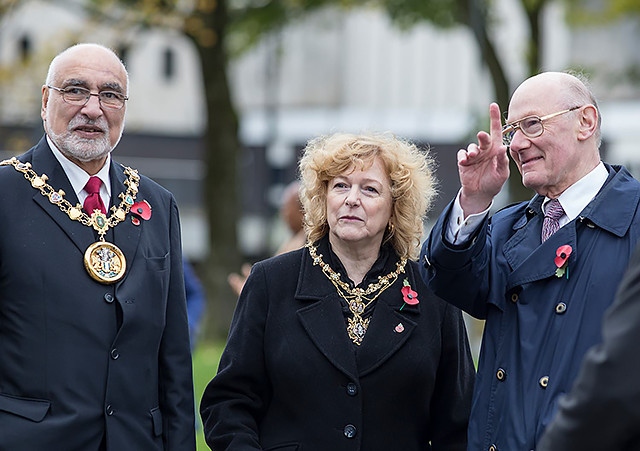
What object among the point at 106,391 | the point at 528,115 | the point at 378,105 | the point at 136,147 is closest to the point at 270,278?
the point at 106,391

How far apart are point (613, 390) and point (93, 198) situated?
8.86 feet

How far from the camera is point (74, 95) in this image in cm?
473

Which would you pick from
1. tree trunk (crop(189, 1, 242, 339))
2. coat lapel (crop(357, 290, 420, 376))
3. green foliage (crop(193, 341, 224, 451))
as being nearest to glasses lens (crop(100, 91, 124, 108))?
coat lapel (crop(357, 290, 420, 376))

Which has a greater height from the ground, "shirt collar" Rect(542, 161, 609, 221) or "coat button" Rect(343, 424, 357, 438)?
"shirt collar" Rect(542, 161, 609, 221)

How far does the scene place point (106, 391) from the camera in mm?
4582

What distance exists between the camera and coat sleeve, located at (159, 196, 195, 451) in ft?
15.8

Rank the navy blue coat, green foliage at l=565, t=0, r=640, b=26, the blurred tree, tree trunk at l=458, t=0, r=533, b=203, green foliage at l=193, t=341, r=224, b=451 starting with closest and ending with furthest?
the navy blue coat → green foliage at l=193, t=341, r=224, b=451 → tree trunk at l=458, t=0, r=533, b=203 → the blurred tree → green foliage at l=565, t=0, r=640, b=26

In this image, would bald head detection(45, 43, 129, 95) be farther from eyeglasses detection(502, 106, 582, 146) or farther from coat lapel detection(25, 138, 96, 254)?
eyeglasses detection(502, 106, 582, 146)

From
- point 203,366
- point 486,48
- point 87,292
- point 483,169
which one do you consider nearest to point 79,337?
point 87,292

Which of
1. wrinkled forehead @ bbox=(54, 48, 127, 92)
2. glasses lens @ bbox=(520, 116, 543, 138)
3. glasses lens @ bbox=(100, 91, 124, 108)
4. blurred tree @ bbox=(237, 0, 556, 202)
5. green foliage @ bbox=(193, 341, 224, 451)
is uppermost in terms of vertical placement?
blurred tree @ bbox=(237, 0, 556, 202)

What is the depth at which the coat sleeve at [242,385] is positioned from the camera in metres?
4.78

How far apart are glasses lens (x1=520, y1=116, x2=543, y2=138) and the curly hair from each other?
802 millimetres

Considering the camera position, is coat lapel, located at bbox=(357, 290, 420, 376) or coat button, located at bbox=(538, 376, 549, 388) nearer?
coat button, located at bbox=(538, 376, 549, 388)

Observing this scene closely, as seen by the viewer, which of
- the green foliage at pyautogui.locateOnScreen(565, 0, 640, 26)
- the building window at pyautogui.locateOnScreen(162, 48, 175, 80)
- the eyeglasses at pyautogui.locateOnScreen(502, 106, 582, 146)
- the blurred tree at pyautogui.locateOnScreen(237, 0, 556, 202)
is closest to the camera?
the eyeglasses at pyautogui.locateOnScreen(502, 106, 582, 146)
